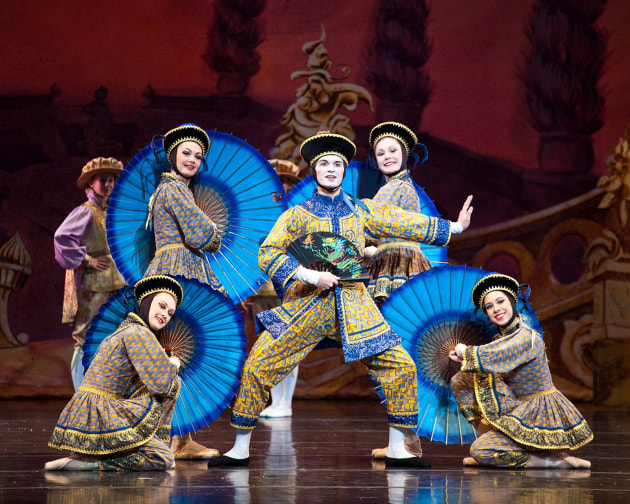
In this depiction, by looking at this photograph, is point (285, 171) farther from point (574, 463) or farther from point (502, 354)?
point (574, 463)

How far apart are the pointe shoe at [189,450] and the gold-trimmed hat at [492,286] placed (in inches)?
56.8

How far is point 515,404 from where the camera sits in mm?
4352

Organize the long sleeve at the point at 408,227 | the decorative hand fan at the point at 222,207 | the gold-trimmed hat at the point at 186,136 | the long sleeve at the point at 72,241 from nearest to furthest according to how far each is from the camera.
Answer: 1. the long sleeve at the point at 408,227
2. the gold-trimmed hat at the point at 186,136
3. the decorative hand fan at the point at 222,207
4. the long sleeve at the point at 72,241

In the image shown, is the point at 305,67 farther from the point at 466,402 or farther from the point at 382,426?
the point at 466,402

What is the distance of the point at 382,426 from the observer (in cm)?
615

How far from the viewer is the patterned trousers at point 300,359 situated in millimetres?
4234

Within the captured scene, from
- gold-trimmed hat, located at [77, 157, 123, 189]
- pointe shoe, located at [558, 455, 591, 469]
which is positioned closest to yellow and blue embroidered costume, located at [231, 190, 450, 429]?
pointe shoe, located at [558, 455, 591, 469]

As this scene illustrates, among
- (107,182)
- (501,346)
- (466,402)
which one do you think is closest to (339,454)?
(466,402)

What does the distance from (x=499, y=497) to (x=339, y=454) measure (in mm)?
1347

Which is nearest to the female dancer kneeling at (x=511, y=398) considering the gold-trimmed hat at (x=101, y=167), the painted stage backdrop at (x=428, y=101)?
the gold-trimmed hat at (x=101, y=167)

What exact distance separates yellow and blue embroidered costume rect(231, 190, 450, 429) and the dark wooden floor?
320 millimetres

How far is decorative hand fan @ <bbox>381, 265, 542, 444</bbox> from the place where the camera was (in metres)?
4.48

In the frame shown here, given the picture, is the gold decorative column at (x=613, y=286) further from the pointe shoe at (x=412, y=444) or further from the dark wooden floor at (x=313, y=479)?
the pointe shoe at (x=412, y=444)

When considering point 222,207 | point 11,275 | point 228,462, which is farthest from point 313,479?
point 11,275
